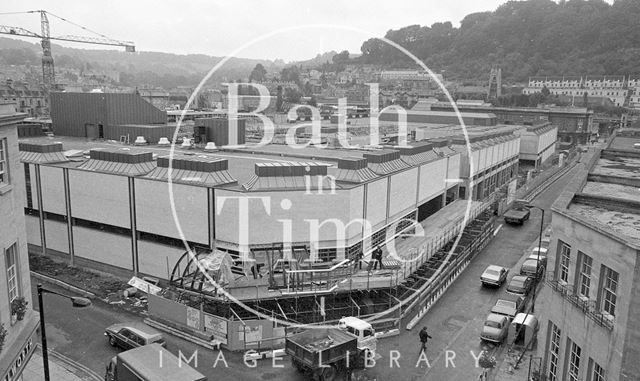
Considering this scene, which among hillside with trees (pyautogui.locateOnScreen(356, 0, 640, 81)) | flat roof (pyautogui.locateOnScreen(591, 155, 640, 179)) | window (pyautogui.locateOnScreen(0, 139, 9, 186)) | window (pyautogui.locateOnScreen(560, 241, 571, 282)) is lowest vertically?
window (pyautogui.locateOnScreen(560, 241, 571, 282))

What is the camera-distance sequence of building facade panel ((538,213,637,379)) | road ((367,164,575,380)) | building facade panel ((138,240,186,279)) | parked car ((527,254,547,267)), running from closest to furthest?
building facade panel ((538,213,637,379)) < road ((367,164,575,380)) < building facade panel ((138,240,186,279)) < parked car ((527,254,547,267))

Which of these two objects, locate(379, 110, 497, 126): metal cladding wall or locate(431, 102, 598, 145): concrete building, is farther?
locate(431, 102, 598, 145): concrete building

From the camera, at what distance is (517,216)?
4450 cm

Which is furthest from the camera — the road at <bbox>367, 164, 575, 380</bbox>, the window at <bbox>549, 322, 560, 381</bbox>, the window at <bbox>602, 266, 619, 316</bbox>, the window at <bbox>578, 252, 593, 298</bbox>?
the road at <bbox>367, 164, 575, 380</bbox>

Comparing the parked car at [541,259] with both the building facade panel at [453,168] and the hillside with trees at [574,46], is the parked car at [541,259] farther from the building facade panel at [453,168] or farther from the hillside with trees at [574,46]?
the hillside with trees at [574,46]

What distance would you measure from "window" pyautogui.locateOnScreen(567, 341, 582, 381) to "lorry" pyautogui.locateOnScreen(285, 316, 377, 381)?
786cm

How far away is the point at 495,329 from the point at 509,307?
270 centimetres

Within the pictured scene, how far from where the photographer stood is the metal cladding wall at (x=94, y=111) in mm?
48719

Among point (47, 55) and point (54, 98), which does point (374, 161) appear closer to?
point (54, 98)

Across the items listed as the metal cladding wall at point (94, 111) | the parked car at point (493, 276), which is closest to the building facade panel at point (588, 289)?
the parked car at point (493, 276)

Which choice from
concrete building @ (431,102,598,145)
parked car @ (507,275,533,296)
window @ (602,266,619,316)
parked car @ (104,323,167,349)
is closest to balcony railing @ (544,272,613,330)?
window @ (602,266,619,316)

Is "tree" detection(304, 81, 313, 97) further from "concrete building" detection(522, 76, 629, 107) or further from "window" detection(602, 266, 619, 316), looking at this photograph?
"window" detection(602, 266, 619, 316)

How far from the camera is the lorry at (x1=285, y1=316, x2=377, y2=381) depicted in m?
18.9

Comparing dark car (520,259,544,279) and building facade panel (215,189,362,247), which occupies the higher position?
building facade panel (215,189,362,247)
